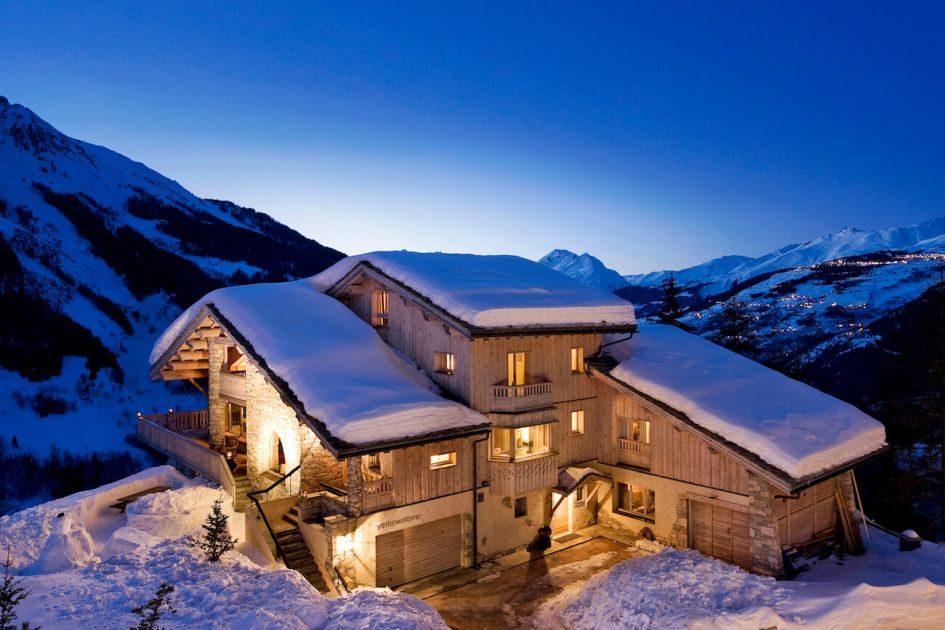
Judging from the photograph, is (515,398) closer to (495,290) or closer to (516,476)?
(516,476)

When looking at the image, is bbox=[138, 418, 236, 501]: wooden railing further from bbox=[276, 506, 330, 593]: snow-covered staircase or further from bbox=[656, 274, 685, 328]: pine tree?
bbox=[656, 274, 685, 328]: pine tree

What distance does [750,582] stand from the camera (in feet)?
58.2

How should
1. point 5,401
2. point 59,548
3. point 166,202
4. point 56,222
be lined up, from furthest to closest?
point 166,202
point 56,222
point 5,401
point 59,548

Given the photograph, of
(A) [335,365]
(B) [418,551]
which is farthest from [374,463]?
(A) [335,365]

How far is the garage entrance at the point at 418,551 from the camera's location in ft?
65.9

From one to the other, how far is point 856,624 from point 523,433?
1179 centimetres

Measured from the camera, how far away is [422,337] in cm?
2442

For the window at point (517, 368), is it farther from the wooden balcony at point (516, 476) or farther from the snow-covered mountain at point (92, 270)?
the snow-covered mountain at point (92, 270)

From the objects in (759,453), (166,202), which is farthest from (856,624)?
(166,202)

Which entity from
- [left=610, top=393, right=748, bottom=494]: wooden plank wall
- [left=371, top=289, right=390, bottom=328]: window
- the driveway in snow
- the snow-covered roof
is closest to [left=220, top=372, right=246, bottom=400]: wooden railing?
the snow-covered roof

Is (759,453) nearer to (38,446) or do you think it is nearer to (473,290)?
(473,290)

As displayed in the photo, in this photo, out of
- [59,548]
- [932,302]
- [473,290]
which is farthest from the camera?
[932,302]

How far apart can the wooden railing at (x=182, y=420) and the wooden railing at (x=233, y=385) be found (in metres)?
6.28

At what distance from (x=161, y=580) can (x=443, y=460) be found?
9.17 meters
